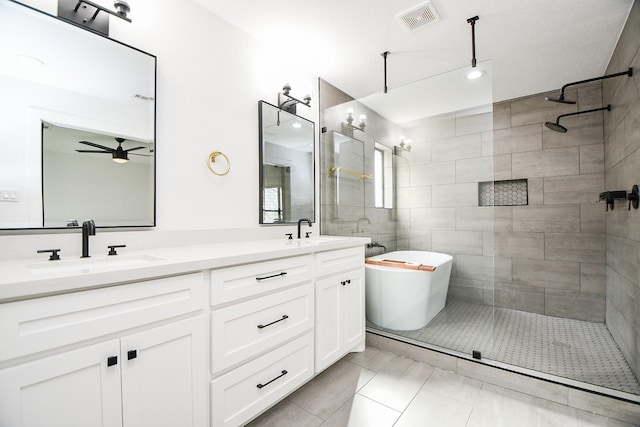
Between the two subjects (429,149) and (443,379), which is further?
(429,149)

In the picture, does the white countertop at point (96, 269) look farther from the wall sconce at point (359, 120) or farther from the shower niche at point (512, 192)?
the shower niche at point (512, 192)

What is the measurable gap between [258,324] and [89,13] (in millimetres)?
1752

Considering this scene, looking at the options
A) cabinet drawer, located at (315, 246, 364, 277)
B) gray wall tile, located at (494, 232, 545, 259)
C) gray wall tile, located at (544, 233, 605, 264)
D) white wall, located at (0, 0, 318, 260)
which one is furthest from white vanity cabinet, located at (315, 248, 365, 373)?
gray wall tile, located at (544, 233, 605, 264)

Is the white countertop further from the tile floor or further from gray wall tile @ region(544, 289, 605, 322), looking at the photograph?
gray wall tile @ region(544, 289, 605, 322)

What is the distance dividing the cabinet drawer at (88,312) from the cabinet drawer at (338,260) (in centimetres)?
84

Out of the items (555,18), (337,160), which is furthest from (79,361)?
(555,18)

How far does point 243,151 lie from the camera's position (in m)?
2.15

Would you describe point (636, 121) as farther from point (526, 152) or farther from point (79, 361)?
point (79, 361)

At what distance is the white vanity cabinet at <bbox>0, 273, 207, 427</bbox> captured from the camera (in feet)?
2.72

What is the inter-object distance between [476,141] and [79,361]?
8.68 ft

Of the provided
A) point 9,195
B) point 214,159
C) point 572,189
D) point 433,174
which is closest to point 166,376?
point 9,195

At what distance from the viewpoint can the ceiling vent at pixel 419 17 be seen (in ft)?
6.19

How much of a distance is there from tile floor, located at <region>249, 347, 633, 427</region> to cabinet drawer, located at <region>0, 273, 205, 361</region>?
903 millimetres

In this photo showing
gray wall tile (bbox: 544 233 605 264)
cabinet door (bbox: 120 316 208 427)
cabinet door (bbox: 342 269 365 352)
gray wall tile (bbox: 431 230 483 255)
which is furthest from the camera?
gray wall tile (bbox: 544 233 605 264)
